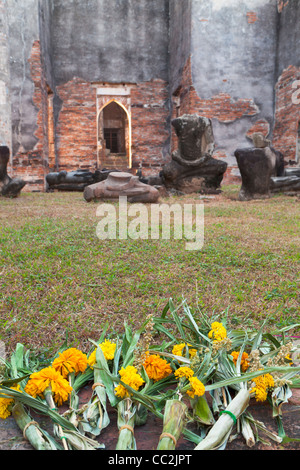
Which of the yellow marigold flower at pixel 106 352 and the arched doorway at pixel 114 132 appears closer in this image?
the yellow marigold flower at pixel 106 352

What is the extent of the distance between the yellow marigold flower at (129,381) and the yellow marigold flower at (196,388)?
17 centimetres

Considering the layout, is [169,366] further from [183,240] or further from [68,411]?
[183,240]

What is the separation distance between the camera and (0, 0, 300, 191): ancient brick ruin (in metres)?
10.7

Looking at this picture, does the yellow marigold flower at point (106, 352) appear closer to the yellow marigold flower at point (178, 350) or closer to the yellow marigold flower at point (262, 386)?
the yellow marigold flower at point (178, 350)

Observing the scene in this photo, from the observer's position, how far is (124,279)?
267 centimetres

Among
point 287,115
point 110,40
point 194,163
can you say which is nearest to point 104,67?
point 110,40

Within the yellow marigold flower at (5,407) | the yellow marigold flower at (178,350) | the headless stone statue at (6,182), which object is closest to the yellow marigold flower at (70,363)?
the yellow marigold flower at (5,407)

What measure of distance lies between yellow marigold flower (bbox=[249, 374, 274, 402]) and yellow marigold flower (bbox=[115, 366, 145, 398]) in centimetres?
39

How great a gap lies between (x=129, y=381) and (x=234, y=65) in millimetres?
12039

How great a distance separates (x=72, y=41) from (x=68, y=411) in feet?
44.4

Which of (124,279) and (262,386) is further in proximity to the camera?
(124,279)

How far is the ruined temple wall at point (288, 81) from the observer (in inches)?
419

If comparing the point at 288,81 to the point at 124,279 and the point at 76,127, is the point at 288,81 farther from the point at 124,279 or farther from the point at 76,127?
the point at 124,279

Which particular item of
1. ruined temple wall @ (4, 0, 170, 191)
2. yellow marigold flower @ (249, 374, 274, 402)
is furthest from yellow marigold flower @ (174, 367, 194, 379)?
ruined temple wall @ (4, 0, 170, 191)
